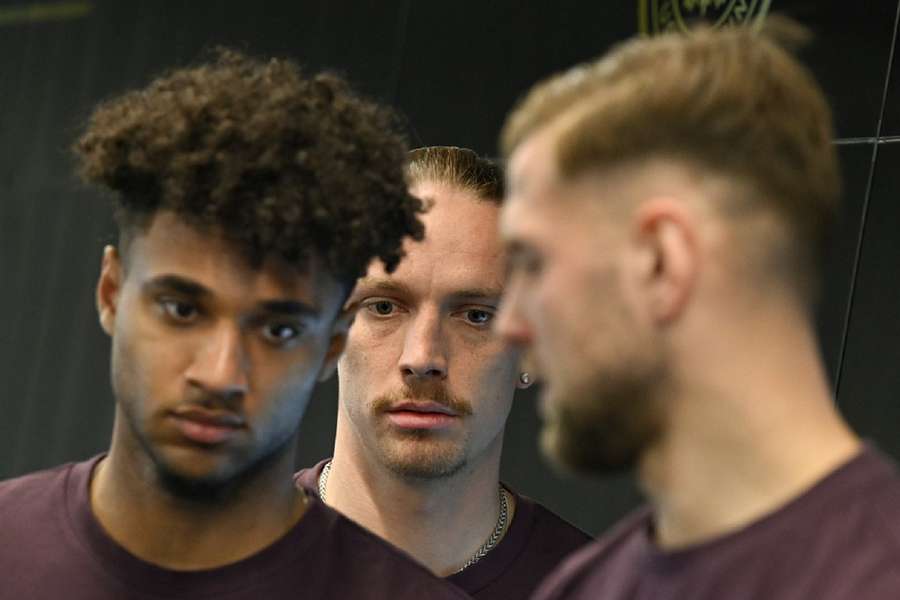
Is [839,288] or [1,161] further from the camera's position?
[1,161]

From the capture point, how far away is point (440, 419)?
8.45 ft

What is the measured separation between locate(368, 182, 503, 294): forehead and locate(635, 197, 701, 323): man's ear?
3.53ft

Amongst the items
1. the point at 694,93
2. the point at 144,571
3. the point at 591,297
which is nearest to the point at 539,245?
the point at 591,297

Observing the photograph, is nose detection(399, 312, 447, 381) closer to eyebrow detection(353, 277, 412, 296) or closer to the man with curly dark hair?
eyebrow detection(353, 277, 412, 296)

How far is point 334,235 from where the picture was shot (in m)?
1.97

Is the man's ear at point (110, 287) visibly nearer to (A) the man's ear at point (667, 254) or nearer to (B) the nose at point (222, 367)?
→ (B) the nose at point (222, 367)

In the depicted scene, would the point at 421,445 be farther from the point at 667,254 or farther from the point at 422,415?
the point at 667,254

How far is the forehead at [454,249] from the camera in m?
2.62

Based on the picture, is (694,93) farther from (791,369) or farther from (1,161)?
(1,161)

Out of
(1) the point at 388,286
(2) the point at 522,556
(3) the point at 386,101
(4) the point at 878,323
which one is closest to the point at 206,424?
(1) the point at 388,286

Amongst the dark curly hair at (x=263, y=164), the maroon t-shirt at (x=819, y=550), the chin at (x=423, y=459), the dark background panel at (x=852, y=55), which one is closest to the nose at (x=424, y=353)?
the chin at (x=423, y=459)

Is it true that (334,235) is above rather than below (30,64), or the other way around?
Answer: above

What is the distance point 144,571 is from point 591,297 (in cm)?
73

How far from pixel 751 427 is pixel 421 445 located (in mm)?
1165
